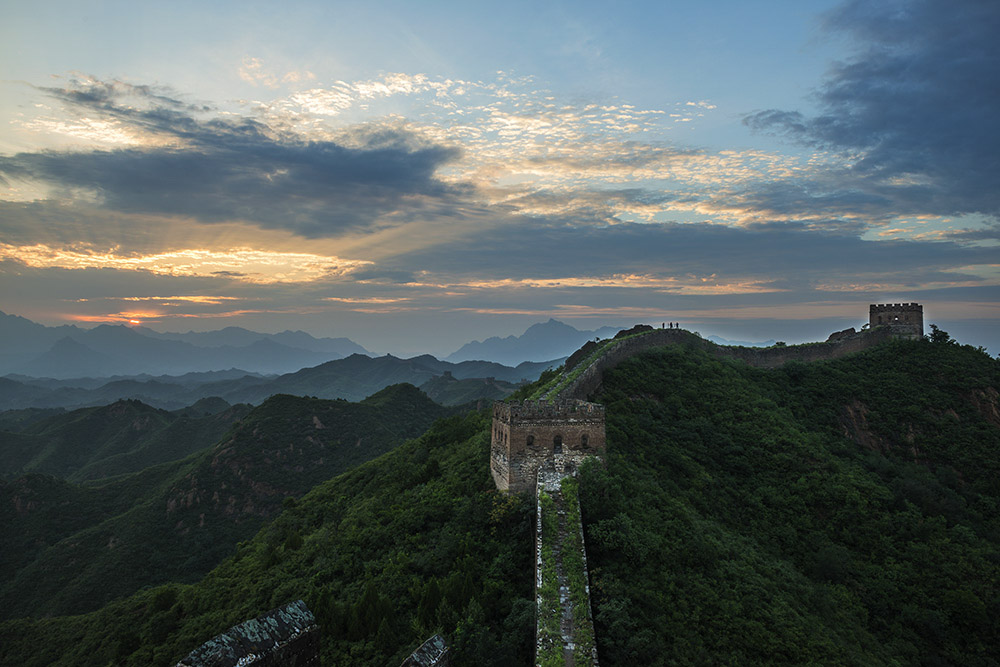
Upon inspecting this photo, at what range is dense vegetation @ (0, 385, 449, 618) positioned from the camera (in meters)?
58.4

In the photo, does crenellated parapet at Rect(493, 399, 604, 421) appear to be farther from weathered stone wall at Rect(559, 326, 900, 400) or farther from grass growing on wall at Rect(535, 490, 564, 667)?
weathered stone wall at Rect(559, 326, 900, 400)

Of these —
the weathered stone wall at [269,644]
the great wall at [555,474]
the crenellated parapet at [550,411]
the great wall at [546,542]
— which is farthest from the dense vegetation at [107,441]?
the weathered stone wall at [269,644]

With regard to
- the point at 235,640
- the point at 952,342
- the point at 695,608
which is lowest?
the point at 695,608

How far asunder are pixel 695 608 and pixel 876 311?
5811cm

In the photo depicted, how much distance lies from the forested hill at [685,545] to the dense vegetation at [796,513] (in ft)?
0.34

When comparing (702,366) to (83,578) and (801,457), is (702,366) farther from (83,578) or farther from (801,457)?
(83,578)

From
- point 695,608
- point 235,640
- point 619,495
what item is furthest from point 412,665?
point 619,495

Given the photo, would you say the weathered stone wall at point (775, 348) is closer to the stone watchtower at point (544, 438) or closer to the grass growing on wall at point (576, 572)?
the stone watchtower at point (544, 438)

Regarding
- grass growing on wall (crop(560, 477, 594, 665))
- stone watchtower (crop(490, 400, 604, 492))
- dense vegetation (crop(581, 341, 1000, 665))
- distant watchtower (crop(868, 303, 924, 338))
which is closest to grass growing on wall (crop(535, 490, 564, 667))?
grass growing on wall (crop(560, 477, 594, 665))

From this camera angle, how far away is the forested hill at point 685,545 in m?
16.0

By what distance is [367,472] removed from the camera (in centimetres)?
3894

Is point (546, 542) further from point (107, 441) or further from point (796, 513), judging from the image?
point (107, 441)

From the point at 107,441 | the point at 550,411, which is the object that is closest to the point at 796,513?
the point at 550,411

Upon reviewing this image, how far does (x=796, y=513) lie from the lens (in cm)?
2761
